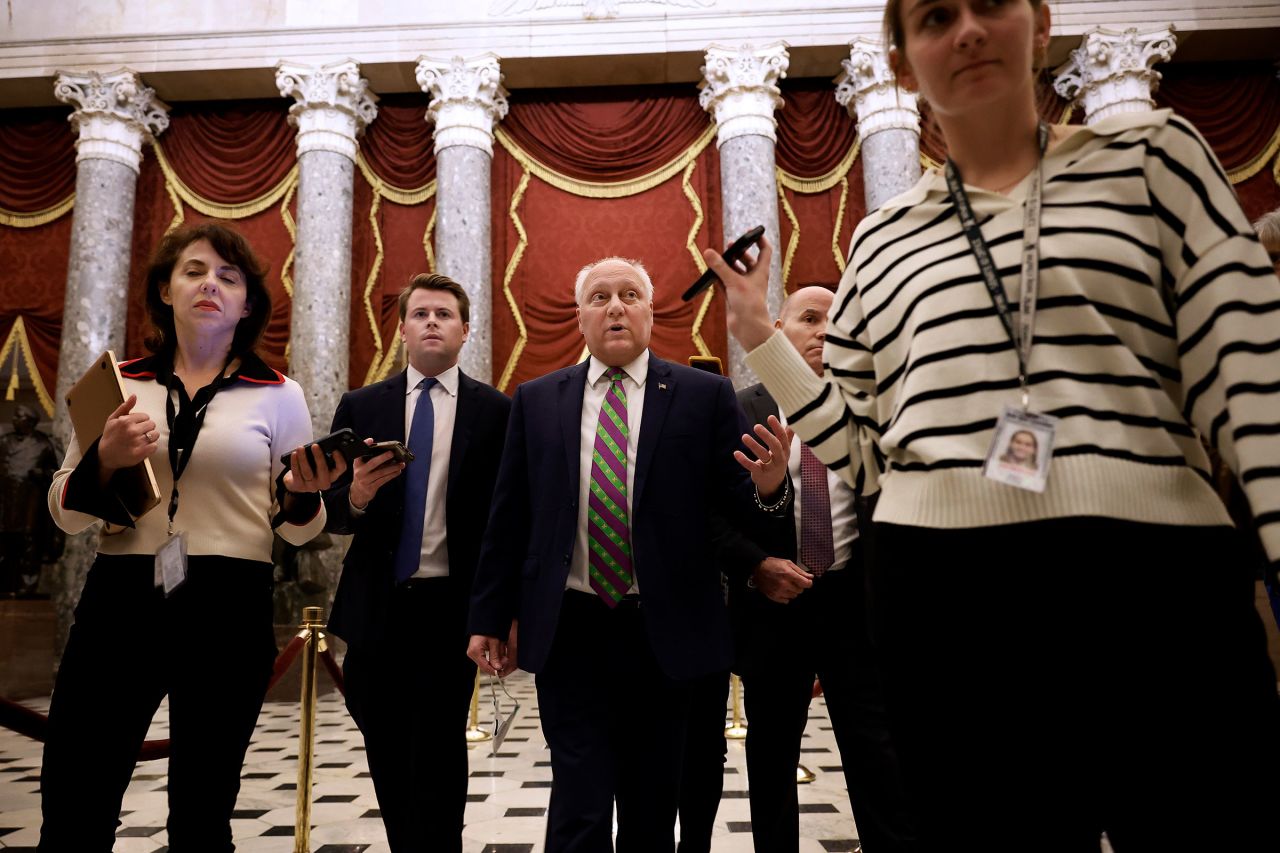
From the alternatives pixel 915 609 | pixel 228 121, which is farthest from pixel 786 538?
pixel 228 121

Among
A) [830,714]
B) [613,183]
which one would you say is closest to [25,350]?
[613,183]

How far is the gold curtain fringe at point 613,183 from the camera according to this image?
9680 millimetres

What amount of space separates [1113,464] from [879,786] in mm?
1853

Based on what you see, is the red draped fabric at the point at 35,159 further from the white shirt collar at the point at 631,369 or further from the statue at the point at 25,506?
the white shirt collar at the point at 631,369

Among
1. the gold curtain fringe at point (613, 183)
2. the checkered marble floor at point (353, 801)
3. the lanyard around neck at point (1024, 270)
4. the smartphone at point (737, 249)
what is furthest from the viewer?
the gold curtain fringe at point (613, 183)

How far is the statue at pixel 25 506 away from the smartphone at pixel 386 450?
858cm

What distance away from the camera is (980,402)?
100 cm

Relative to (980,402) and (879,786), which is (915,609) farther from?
(879,786)

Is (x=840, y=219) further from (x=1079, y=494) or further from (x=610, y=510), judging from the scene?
(x=1079, y=494)

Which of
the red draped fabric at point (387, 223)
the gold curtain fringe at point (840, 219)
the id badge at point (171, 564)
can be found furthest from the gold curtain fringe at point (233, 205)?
the id badge at point (171, 564)

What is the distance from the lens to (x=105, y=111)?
9.25 m

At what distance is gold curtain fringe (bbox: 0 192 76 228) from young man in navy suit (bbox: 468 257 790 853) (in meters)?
10.2

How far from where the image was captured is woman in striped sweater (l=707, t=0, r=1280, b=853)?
88 centimetres

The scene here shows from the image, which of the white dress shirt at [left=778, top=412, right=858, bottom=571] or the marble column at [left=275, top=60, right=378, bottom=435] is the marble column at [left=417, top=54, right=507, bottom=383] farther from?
the white dress shirt at [left=778, top=412, right=858, bottom=571]
